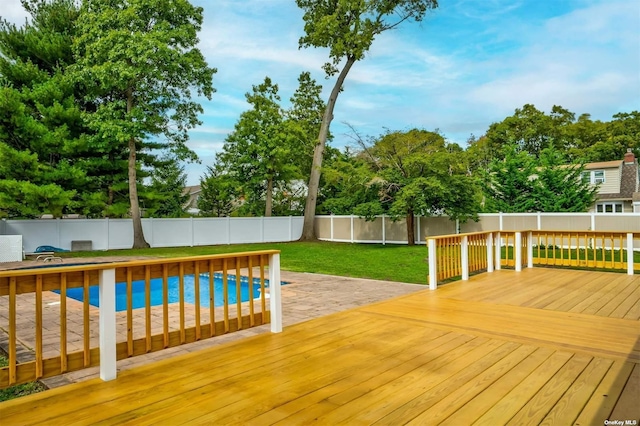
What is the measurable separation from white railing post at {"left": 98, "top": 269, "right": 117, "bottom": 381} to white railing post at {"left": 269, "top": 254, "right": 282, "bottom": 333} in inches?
54.3

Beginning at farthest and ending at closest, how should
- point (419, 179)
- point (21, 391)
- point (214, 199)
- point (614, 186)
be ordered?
point (214, 199) → point (614, 186) → point (419, 179) → point (21, 391)

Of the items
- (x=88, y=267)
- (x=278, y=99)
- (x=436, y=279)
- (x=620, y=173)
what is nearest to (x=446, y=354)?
(x=88, y=267)

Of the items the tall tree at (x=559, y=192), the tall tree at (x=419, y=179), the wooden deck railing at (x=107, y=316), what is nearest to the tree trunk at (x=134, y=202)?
the tall tree at (x=419, y=179)

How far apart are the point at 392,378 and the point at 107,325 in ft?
6.18

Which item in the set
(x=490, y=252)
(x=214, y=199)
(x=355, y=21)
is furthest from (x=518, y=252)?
(x=214, y=199)

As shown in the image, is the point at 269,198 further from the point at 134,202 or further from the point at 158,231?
the point at 134,202

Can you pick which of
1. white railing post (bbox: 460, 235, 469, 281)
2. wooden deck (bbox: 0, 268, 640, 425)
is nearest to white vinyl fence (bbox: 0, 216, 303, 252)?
white railing post (bbox: 460, 235, 469, 281)

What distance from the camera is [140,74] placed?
1575 centimetres

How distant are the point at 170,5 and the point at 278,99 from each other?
6.83m

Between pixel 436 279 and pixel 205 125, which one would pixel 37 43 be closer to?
pixel 205 125

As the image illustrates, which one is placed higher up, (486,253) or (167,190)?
(167,190)

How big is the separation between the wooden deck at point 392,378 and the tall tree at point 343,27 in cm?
1467

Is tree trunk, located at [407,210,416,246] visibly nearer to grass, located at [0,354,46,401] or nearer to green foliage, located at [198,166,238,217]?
green foliage, located at [198,166,238,217]

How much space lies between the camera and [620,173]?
2169 centimetres
